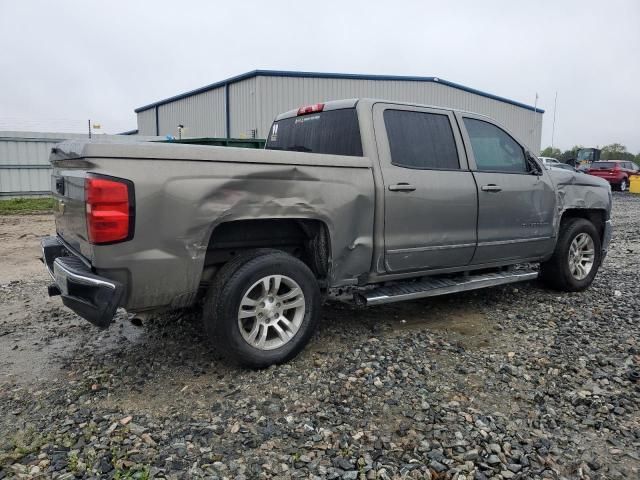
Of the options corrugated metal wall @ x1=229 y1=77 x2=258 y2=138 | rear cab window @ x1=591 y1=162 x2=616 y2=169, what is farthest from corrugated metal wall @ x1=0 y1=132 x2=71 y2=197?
rear cab window @ x1=591 y1=162 x2=616 y2=169

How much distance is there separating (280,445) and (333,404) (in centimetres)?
52

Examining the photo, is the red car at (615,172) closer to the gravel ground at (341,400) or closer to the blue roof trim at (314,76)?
the blue roof trim at (314,76)

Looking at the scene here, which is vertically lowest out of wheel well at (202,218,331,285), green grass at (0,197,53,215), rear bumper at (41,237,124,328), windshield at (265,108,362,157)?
green grass at (0,197,53,215)

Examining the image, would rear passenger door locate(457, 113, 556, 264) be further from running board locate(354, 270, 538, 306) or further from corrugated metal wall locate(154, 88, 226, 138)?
corrugated metal wall locate(154, 88, 226, 138)

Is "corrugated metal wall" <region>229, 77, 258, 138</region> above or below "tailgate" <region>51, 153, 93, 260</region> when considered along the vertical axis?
above

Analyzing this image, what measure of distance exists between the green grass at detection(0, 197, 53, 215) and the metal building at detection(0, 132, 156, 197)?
459 millimetres

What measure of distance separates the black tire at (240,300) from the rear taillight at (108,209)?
75 cm

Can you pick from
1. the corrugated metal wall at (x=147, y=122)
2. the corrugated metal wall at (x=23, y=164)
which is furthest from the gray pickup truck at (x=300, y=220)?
the corrugated metal wall at (x=147, y=122)

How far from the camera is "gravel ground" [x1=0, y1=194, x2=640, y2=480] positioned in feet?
8.72

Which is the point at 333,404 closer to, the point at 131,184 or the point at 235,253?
the point at 235,253

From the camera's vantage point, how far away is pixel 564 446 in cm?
281

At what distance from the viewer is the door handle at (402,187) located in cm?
415

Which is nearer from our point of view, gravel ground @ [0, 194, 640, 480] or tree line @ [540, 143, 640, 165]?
gravel ground @ [0, 194, 640, 480]

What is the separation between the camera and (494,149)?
512cm
